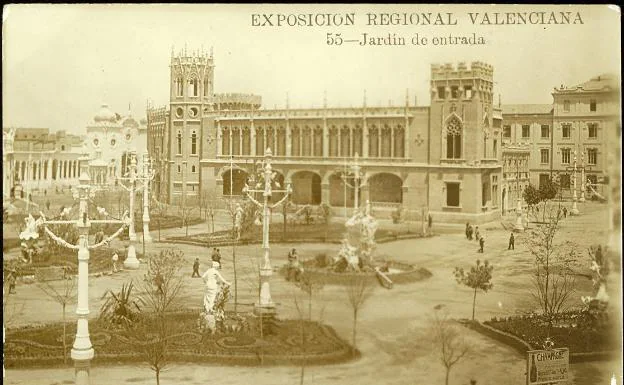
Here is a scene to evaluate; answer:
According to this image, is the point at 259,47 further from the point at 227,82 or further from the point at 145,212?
the point at 145,212

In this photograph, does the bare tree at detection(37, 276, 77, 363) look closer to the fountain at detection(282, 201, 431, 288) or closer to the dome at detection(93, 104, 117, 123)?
the dome at detection(93, 104, 117, 123)

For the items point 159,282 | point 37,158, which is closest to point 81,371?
point 159,282

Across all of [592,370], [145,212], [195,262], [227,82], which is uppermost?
[227,82]

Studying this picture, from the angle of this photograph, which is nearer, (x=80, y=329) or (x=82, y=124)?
(x=80, y=329)

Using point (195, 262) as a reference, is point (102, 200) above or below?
above

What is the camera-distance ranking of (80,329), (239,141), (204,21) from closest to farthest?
(80,329) < (204,21) < (239,141)

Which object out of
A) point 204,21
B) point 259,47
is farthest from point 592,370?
point 204,21

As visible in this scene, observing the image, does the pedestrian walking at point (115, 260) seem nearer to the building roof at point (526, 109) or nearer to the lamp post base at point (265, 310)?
the lamp post base at point (265, 310)
